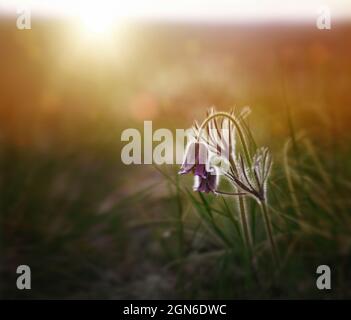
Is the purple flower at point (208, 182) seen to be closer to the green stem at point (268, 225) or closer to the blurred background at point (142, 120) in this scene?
the blurred background at point (142, 120)

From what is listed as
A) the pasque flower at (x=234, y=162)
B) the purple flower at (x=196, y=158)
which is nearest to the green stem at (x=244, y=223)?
the pasque flower at (x=234, y=162)

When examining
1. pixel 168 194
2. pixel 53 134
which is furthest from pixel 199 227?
pixel 53 134

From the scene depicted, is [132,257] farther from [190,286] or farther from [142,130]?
[142,130]
